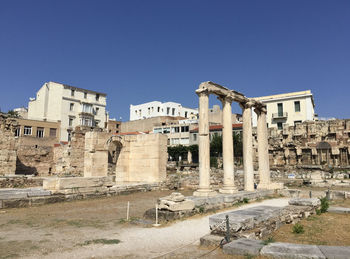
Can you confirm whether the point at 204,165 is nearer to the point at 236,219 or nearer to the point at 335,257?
the point at 236,219

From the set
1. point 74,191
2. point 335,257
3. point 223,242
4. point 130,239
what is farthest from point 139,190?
point 335,257

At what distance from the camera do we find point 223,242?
5734 mm

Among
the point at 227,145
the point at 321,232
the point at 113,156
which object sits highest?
the point at 227,145

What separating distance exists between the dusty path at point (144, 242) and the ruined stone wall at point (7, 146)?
16.1m

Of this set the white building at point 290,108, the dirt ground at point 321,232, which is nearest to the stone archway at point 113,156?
the dirt ground at point 321,232

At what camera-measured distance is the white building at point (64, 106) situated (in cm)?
4966

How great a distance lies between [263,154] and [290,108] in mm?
32941

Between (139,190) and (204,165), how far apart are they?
21.7 feet

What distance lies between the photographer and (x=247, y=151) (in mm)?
14977

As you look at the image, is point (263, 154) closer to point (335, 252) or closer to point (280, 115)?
point (335, 252)

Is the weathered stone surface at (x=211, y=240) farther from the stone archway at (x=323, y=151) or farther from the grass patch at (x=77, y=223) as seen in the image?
the stone archway at (x=323, y=151)

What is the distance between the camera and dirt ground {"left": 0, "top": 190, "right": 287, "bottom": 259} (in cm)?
546

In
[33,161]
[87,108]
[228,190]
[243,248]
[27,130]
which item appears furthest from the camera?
[87,108]

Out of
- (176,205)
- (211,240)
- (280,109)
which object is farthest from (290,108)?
(211,240)
